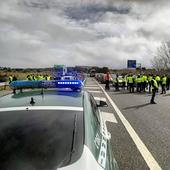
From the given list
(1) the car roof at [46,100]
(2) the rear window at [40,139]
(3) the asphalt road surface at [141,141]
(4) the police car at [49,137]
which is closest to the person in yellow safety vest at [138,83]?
(3) the asphalt road surface at [141,141]

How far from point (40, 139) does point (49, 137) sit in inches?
3.3

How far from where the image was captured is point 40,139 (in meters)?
3.28

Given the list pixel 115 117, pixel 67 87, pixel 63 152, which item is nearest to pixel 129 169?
pixel 67 87

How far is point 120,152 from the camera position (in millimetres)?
7238

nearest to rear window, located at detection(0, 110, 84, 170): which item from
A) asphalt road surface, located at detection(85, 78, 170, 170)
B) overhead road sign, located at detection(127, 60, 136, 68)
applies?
asphalt road surface, located at detection(85, 78, 170, 170)

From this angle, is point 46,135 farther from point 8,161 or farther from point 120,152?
point 120,152

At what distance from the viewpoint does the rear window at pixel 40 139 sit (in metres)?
2.92

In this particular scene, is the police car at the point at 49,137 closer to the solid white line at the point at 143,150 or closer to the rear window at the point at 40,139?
the rear window at the point at 40,139

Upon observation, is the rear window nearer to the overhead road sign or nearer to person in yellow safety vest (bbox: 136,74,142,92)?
person in yellow safety vest (bbox: 136,74,142,92)

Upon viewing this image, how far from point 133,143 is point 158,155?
1.17m

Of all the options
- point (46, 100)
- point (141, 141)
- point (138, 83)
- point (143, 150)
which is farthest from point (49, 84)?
point (138, 83)

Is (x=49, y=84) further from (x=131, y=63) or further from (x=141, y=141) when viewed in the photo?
(x=131, y=63)

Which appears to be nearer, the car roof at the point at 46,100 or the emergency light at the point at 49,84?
the car roof at the point at 46,100

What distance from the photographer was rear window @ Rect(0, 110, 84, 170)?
2.92m
